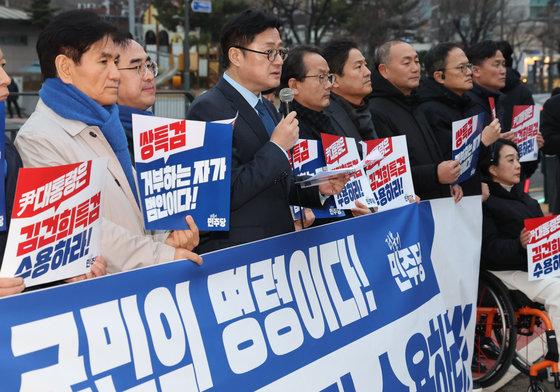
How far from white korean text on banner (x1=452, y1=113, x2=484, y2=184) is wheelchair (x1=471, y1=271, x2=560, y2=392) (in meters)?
0.65

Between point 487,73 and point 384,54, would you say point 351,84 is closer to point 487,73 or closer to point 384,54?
point 384,54

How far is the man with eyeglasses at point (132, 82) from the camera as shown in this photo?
348cm

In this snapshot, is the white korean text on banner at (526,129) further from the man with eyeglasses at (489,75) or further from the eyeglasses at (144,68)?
the eyeglasses at (144,68)

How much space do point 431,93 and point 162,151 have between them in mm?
2984

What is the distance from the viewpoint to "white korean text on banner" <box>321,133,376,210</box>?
3475 millimetres

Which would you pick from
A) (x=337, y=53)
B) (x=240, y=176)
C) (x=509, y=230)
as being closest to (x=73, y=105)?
(x=240, y=176)

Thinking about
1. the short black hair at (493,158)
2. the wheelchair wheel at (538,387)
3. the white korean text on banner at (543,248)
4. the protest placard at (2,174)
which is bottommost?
the wheelchair wheel at (538,387)

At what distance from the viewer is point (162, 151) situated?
2506 millimetres

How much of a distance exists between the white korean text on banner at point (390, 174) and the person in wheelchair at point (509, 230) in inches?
37.5

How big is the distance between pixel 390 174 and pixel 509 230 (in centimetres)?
119

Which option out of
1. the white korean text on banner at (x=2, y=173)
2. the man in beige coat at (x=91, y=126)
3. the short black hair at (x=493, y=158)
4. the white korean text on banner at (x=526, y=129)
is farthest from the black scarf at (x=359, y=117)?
the white korean text on banner at (x=2, y=173)

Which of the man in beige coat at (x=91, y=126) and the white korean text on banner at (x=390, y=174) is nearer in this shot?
the man in beige coat at (x=91, y=126)

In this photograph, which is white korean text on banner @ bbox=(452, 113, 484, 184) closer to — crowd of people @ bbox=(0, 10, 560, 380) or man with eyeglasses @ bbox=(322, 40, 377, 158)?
crowd of people @ bbox=(0, 10, 560, 380)

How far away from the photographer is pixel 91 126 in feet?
9.05
